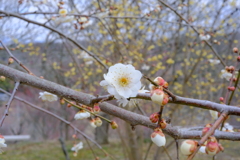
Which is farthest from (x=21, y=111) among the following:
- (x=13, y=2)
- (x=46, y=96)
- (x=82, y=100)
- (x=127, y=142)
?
(x=82, y=100)

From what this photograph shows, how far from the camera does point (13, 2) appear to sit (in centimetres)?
406

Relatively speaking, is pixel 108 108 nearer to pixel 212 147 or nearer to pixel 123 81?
pixel 123 81

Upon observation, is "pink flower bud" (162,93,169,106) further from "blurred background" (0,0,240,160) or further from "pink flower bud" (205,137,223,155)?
"blurred background" (0,0,240,160)

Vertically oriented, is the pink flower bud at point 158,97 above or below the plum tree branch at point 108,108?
below

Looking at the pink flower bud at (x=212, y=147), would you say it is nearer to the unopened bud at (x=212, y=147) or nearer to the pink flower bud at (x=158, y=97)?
the unopened bud at (x=212, y=147)

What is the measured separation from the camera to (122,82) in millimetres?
672

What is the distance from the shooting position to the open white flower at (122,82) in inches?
24.4

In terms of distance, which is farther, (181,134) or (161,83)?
(181,134)

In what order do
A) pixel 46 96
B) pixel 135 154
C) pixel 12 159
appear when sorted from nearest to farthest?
pixel 46 96 → pixel 135 154 → pixel 12 159

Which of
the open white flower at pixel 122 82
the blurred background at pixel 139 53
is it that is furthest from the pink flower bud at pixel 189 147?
the blurred background at pixel 139 53

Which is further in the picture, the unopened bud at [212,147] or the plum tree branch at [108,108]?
the plum tree branch at [108,108]

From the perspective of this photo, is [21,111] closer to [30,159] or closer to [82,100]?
[30,159]

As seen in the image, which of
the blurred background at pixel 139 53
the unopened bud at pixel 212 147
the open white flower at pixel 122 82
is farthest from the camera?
the blurred background at pixel 139 53

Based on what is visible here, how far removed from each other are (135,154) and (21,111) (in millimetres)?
5564
